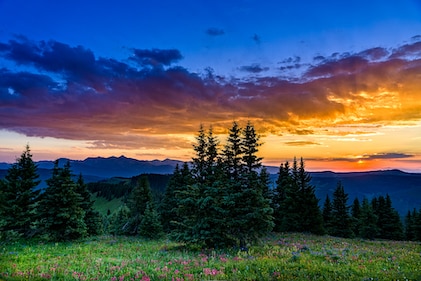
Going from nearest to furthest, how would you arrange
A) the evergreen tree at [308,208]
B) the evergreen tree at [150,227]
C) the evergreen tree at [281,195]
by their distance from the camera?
the evergreen tree at [150,227]
the evergreen tree at [308,208]
the evergreen tree at [281,195]

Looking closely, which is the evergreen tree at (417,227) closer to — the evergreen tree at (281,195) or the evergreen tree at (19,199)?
the evergreen tree at (281,195)

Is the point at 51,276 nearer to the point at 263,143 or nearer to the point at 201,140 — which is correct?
the point at 201,140

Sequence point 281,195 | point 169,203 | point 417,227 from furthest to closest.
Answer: point 417,227 → point 281,195 → point 169,203

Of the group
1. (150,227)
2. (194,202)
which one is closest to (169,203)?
(150,227)

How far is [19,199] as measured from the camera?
28.5 metres

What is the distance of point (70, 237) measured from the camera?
89.5ft

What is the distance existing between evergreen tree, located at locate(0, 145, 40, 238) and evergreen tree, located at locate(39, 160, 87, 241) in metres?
2.26

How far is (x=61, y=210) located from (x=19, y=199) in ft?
19.3

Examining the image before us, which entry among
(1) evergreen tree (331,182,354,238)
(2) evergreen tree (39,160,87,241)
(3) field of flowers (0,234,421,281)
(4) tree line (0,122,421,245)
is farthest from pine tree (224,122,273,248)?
(1) evergreen tree (331,182,354,238)

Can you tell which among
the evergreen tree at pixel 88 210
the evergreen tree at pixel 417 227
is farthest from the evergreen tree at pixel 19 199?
the evergreen tree at pixel 417 227

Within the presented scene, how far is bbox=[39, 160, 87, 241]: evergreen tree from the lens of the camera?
2612 cm

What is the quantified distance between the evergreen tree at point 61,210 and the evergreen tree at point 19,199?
7.41ft

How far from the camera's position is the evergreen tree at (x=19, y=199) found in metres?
27.7

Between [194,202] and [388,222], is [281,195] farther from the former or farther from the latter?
[194,202]
